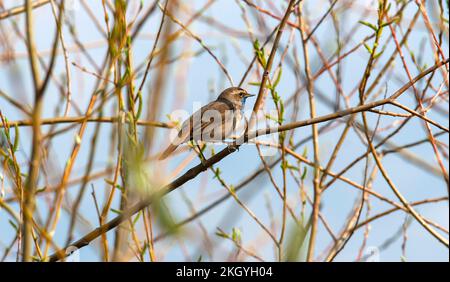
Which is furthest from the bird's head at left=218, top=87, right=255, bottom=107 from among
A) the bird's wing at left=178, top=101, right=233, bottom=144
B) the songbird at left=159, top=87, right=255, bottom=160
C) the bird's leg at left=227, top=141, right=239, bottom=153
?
the bird's leg at left=227, top=141, right=239, bottom=153

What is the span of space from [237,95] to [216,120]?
1103mm

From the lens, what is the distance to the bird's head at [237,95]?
8242 mm

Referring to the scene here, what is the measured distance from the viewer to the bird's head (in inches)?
324

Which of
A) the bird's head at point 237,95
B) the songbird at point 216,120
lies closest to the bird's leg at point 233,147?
the songbird at point 216,120

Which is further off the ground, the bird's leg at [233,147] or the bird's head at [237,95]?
the bird's head at [237,95]

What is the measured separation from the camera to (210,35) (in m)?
6.48

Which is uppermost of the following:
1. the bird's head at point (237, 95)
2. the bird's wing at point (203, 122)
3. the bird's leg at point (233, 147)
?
the bird's head at point (237, 95)

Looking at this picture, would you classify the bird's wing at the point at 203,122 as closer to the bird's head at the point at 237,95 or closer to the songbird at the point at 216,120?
the songbird at the point at 216,120

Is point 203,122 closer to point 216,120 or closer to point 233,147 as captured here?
point 216,120

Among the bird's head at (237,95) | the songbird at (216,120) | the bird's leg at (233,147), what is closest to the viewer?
the bird's leg at (233,147)

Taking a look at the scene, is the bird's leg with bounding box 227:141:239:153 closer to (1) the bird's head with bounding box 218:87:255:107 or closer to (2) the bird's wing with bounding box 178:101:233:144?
(2) the bird's wing with bounding box 178:101:233:144

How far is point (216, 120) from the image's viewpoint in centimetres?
727
